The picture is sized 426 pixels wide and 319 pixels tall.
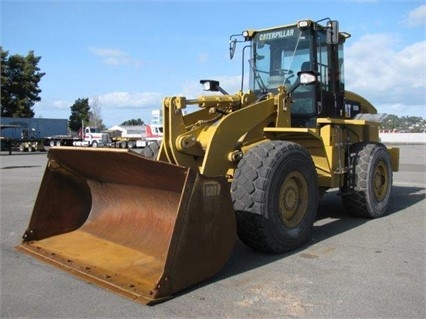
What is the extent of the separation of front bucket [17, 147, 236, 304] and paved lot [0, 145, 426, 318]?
178 mm

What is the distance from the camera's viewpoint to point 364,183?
7328 mm

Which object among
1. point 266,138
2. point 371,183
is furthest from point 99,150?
point 371,183

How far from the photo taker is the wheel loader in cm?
432

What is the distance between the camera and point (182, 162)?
5.61 m

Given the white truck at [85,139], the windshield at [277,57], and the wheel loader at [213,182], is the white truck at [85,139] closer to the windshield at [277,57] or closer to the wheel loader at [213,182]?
the windshield at [277,57]

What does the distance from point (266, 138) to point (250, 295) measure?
2752 mm

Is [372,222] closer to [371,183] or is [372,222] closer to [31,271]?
[371,183]

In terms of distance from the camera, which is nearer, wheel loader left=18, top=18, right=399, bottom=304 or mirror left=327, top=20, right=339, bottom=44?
wheel loader left=18, top=18, right=399, bottom=304

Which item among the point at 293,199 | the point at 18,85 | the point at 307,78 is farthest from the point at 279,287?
the point at 18,85

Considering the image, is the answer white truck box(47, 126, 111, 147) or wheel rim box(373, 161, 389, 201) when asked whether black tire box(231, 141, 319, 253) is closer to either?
wheel rim box(373, 161, 389, 201)

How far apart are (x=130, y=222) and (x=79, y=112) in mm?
73633

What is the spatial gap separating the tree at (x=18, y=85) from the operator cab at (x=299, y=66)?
4680 centimetres

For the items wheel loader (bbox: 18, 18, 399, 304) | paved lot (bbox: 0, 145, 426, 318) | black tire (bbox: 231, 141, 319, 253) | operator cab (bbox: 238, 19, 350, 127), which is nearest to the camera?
paved lot (bbox: 0, 145, 426, 318)

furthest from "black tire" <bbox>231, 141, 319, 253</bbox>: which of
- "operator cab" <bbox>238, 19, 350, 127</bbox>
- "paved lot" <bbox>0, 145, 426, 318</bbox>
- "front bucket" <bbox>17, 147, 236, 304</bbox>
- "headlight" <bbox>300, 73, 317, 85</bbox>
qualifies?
"operator cab" <bbox>238, 19, 350, 127</bbox>
